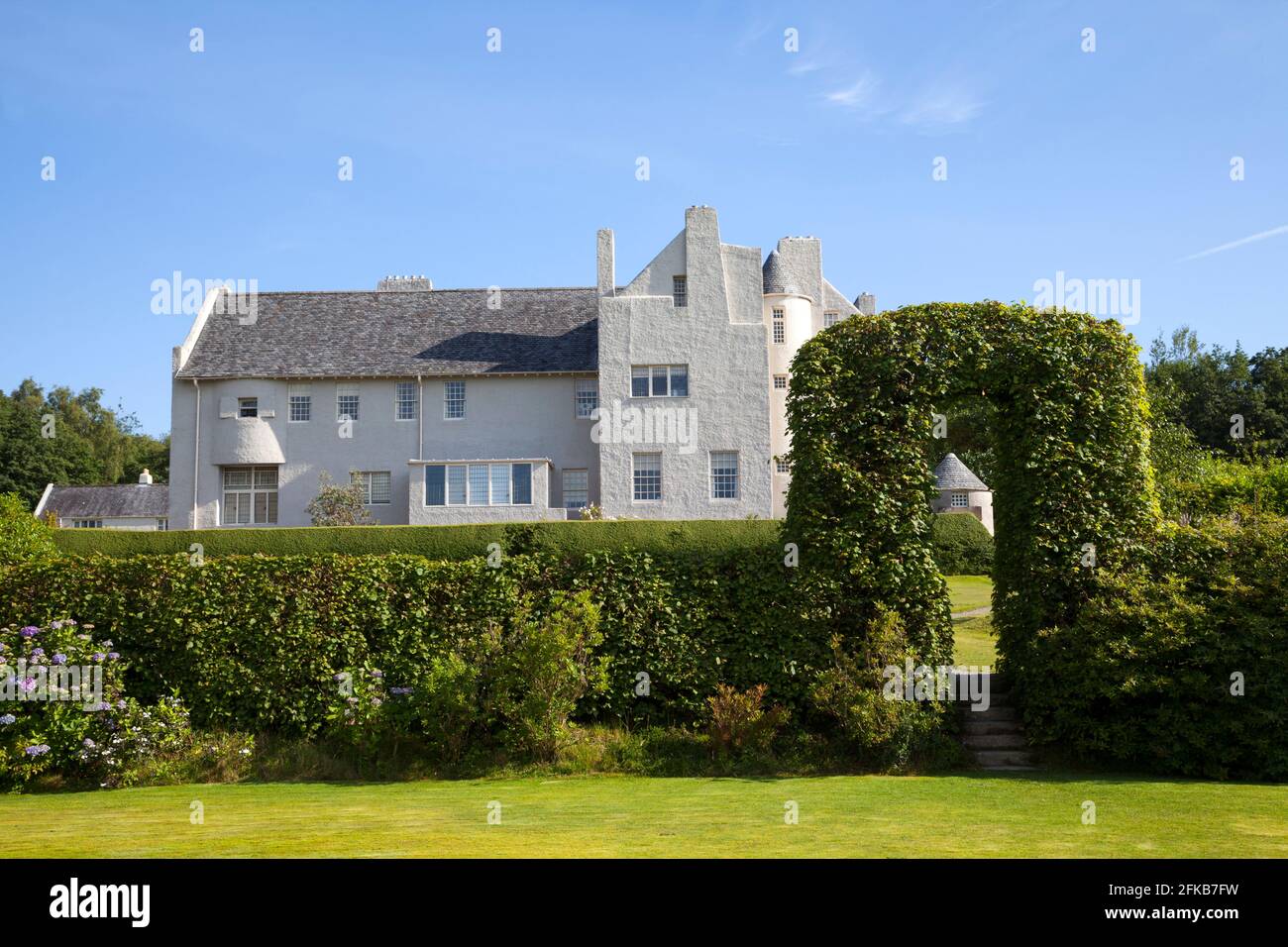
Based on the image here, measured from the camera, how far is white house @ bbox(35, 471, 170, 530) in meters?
66.1

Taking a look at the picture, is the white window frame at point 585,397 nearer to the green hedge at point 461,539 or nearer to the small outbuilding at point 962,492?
the green hedge at point 461,539

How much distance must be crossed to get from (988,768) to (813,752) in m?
2.67

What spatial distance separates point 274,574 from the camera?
1686 centimetres

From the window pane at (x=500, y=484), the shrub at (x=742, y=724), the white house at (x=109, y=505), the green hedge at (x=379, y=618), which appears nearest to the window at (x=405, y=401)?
the window pane at (x=500, y=484)

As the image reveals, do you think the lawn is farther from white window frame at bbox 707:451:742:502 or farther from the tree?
the tree

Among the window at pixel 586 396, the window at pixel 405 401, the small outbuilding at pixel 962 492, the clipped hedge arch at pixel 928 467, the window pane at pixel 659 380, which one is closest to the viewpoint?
the clipped hedge arch at pixel 928 467

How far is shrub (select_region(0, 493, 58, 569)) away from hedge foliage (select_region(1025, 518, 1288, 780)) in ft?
58.4

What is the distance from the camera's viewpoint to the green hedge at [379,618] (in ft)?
54.2

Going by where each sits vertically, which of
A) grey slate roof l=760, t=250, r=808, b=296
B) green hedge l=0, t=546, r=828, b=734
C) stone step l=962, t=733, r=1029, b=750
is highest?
grey slate roof l=760, t=250, r=808, b=296

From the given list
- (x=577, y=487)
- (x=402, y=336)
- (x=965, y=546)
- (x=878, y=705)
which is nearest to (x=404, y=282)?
(x=402, y=336)

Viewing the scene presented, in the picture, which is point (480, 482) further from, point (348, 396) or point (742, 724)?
point (742, 724)

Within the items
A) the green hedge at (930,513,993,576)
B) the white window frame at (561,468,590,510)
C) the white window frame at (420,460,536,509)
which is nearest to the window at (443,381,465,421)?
the white window frame at (420,460,536,509)

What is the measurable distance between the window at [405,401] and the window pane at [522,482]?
203 inches
